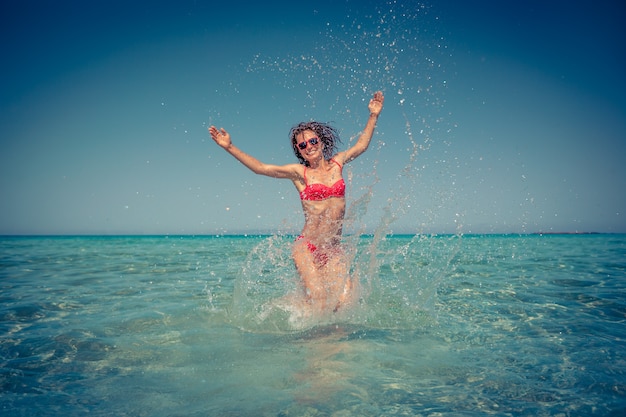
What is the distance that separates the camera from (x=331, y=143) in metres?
5.88

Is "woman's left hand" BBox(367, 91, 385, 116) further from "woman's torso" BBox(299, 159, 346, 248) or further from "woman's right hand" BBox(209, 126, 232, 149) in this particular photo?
"woman's right hand" BBox(209, 126, 232, 149)

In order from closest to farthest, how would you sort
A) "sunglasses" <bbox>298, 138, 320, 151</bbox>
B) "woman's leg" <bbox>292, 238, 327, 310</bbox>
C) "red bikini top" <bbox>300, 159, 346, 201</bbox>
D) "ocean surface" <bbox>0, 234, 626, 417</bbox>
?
"ocean surface" <bbox>0, 234, 626, 417</bbox>
"woman's leg" <bbox>292, 238, 327, 310</bbox>
"red bikini top" <bbox>300, 159, 346, 201</bbox>
"sunglasses" <bbox>298, 138, 320, 151</bbox>

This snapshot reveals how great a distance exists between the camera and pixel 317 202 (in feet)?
17.2

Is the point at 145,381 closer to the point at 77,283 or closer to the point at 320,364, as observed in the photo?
the point at 320,364

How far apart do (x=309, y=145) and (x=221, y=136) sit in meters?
1.17

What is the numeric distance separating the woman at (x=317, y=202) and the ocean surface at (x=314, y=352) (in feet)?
0.95

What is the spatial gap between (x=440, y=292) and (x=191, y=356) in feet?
15.3

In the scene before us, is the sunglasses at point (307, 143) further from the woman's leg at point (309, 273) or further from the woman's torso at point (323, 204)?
the woman's leg at point (309, 273)

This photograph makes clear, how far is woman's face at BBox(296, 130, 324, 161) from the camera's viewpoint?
5422mm

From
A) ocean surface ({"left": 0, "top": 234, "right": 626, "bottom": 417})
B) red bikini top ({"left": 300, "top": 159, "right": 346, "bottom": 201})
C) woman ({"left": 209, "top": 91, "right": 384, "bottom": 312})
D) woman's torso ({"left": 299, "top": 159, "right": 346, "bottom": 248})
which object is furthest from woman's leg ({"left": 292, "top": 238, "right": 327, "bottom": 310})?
red bikini top ({"left": 300, "top": 159, "right": 346, "bottom": 201})

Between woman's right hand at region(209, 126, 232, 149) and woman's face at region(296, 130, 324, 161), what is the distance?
98 cm

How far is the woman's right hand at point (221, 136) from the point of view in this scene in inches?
202

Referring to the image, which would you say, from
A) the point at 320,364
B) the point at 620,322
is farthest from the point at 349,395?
the point at 620,322

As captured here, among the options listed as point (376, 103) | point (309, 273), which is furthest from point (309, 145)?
point (309, 273)
